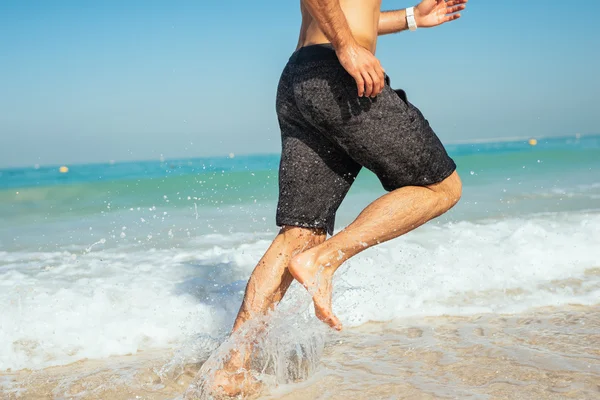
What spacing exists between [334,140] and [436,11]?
3.49 ft

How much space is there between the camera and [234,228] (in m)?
6.95

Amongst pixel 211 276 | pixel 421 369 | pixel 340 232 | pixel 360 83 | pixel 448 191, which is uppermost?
pixel 360 83

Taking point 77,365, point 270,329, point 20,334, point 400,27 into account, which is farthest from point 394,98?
point 20,334

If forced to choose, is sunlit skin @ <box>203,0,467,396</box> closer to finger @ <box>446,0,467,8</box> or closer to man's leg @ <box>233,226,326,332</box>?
man's leg @ <box>233,226,326,332</box>

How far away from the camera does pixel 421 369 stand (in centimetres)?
266

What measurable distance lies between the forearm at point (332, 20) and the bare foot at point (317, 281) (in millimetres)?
799

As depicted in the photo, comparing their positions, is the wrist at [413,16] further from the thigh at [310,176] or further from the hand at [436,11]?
the thigh at [310,176]

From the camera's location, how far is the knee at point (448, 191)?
253cm

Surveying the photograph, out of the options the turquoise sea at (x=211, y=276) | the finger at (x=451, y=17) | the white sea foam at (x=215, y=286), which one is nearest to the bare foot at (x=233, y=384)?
the white sea foam at (x=215, y=286)

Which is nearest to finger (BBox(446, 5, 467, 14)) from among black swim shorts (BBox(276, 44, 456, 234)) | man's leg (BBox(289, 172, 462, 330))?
black swim shorts (BBox(276, 44, 456, 234))

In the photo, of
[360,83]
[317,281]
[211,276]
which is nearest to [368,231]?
[317,281]

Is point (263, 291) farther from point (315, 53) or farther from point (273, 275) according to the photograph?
point (315, 53)

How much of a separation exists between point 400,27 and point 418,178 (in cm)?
97

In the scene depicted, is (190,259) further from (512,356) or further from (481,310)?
(512,356)
